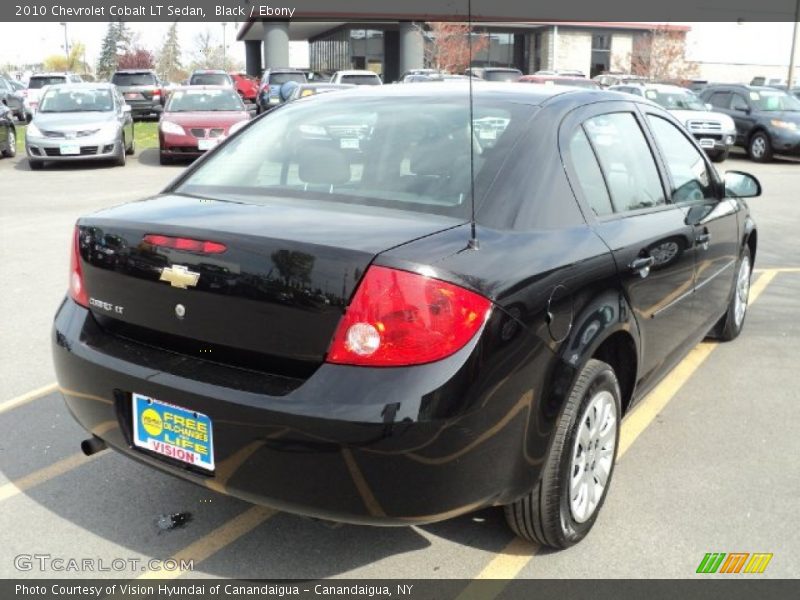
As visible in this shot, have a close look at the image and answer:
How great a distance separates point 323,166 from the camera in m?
3.31

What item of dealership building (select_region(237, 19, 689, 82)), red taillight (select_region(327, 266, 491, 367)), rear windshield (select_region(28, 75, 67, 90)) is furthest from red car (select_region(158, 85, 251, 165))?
dealership building (select_region(237, 19, 689, 82))

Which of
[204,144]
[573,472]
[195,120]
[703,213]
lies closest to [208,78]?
[195,120]

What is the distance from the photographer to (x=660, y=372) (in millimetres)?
3922

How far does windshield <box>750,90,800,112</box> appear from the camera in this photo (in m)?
19.8

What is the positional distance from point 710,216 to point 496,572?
2413 mm

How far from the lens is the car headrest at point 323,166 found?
3211 mm

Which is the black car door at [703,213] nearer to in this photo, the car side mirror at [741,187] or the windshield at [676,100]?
the car side mirror at [741,187]

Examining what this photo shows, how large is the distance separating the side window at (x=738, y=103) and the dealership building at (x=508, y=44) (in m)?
29.4

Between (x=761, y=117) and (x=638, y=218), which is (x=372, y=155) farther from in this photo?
(x=761, y=117)

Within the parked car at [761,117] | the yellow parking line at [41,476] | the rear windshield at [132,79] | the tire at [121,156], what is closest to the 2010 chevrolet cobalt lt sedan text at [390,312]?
the yellow parking line at [41,476]

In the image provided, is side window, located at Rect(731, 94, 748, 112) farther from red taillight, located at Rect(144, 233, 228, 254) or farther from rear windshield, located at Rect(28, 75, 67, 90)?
rear windshield, located at Rect(28, 75, 67, 90)

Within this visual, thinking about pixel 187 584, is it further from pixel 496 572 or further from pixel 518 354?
pixel 518 354

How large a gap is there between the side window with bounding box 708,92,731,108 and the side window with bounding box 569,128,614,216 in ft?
62.8

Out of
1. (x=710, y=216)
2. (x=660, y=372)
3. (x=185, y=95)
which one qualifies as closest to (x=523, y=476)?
(x=660, y=372)
